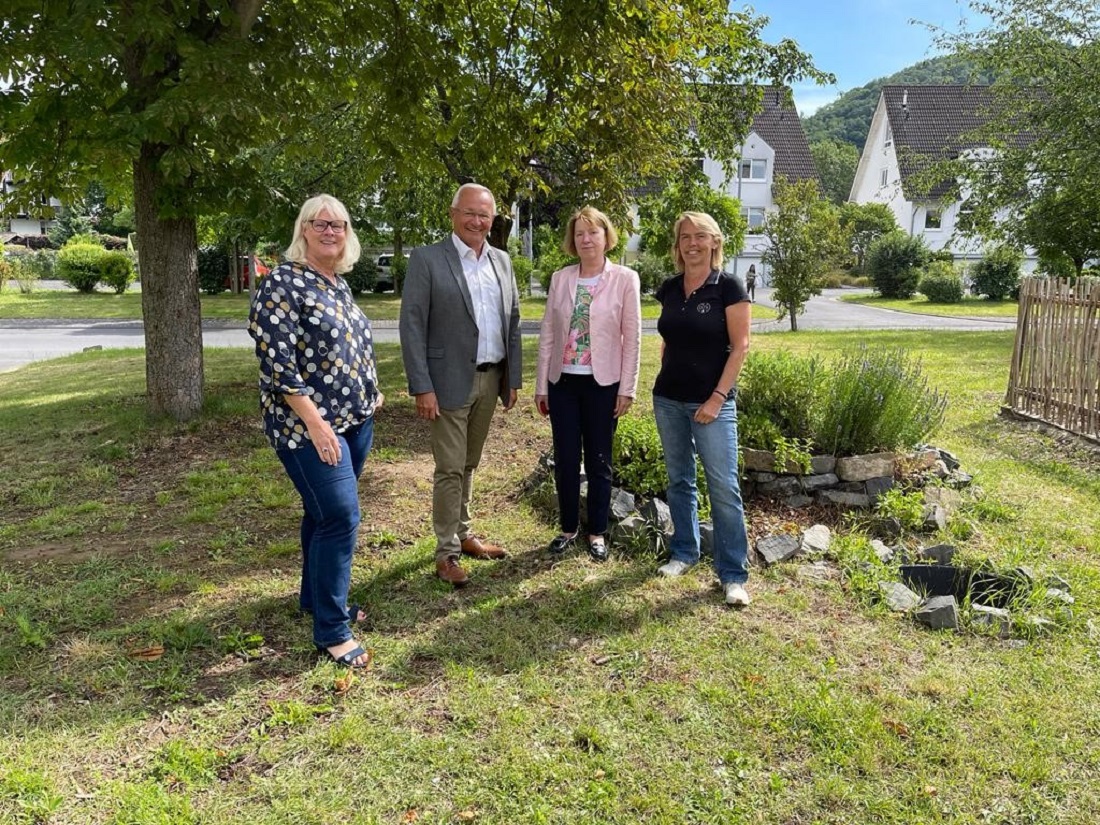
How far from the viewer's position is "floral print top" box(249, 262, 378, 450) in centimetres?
293

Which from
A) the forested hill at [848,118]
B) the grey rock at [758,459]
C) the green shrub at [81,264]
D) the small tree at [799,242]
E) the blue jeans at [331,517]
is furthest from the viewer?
the forested hill at [848,118]

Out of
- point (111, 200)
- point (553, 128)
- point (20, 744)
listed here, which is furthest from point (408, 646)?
point (111, 200)


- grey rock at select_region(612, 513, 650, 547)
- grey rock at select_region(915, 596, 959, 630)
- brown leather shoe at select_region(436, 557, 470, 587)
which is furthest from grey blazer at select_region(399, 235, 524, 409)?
grey rock at select_region(915, 596, 959, 630)

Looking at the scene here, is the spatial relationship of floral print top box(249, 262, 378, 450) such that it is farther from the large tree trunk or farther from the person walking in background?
the large tree trunk

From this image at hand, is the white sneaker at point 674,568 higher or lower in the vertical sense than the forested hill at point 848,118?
lower

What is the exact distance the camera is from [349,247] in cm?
328

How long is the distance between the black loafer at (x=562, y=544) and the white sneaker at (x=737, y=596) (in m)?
1.06

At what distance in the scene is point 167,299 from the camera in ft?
22.2

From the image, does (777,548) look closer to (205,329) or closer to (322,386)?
(322,386)

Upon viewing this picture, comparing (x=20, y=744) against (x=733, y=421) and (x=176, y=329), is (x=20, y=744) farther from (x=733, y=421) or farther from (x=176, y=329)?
(x=176, y=329)

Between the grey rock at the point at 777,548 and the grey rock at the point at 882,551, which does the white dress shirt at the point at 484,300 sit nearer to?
the grey rock at the point at 777,548

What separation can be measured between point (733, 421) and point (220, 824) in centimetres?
288

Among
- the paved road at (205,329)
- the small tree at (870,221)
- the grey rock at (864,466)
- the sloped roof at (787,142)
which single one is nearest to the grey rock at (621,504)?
the grey rock at (864,466)

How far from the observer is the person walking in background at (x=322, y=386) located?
2949mm
